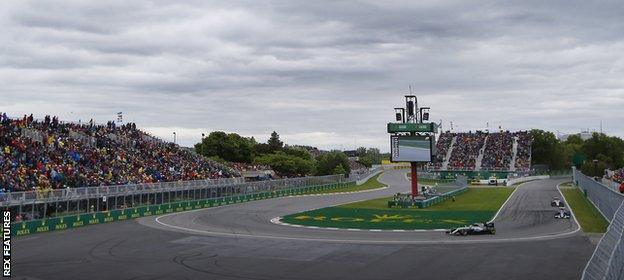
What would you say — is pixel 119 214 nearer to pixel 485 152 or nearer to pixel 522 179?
pixel 522 179

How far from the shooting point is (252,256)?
35062 millimetres

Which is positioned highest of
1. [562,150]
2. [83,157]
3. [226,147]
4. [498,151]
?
[226,147]

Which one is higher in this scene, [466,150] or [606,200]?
[466,150]

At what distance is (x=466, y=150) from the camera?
147500 mm

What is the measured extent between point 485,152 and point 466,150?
190 inches

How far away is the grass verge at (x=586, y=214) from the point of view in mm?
46875

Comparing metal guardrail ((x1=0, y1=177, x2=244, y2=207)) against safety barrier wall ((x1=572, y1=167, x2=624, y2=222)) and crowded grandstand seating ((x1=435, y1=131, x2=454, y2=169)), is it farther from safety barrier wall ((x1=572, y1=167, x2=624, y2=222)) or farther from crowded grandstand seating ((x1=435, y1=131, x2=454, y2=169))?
crowded grandstand seating ((x1=435, y1=131, x2=454, y2=169))

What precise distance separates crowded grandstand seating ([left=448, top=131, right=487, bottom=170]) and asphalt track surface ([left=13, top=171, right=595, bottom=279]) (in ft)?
288

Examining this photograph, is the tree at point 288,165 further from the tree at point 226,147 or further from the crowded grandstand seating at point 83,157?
the crowded grandstand seating at point 83,157

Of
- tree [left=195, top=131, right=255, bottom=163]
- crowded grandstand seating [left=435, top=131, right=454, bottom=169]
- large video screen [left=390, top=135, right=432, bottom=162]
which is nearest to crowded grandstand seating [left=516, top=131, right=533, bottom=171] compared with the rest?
crowded grandstand seating [left=435, top=131, right=454, bottom=169]

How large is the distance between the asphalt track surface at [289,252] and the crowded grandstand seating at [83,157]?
22.8 feet

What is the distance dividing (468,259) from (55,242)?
26.7 m

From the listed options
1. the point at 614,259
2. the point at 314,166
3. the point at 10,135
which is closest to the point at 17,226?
Answer: the point at 10,135

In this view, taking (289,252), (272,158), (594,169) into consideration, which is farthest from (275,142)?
(289,252)
